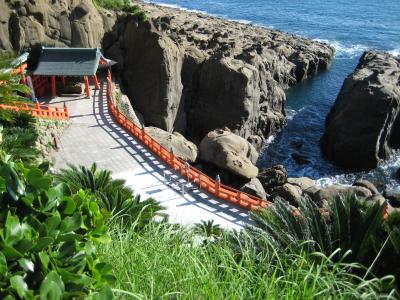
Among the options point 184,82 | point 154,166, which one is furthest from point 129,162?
point 184,82

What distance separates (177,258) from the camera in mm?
6855

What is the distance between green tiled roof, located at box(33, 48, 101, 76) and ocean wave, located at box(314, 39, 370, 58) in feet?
160

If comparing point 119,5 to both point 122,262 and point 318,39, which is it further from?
point 318,39

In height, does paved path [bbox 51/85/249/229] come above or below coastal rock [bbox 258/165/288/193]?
above

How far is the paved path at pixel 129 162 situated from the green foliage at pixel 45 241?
1054cm

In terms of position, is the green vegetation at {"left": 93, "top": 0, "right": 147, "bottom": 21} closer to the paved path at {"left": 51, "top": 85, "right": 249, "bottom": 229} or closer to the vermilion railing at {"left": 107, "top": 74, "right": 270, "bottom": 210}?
the paved path at {"left": 51, "top": 85, "right": 249, "bottom": 229}

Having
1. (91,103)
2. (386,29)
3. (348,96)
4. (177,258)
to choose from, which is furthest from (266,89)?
(386,29)

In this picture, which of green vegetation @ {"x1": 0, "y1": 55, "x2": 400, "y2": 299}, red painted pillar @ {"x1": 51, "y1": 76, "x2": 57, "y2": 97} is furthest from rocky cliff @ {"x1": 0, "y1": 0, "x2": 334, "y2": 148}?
green vegetation @ {"x1": 0, "y1": 55, "x2": 400, "y2": 299}

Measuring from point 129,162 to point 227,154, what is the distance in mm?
7079

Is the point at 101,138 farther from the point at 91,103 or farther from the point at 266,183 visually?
the point at 266,183

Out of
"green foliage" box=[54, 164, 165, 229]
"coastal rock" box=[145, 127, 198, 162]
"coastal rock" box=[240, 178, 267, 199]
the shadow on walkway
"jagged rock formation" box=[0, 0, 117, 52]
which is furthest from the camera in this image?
"jagged rock formation" box=[0, 0, 117, 52]

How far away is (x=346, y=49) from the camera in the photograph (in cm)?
7250

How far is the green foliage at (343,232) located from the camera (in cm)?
867

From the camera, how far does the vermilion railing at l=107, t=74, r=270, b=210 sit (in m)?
20.5
